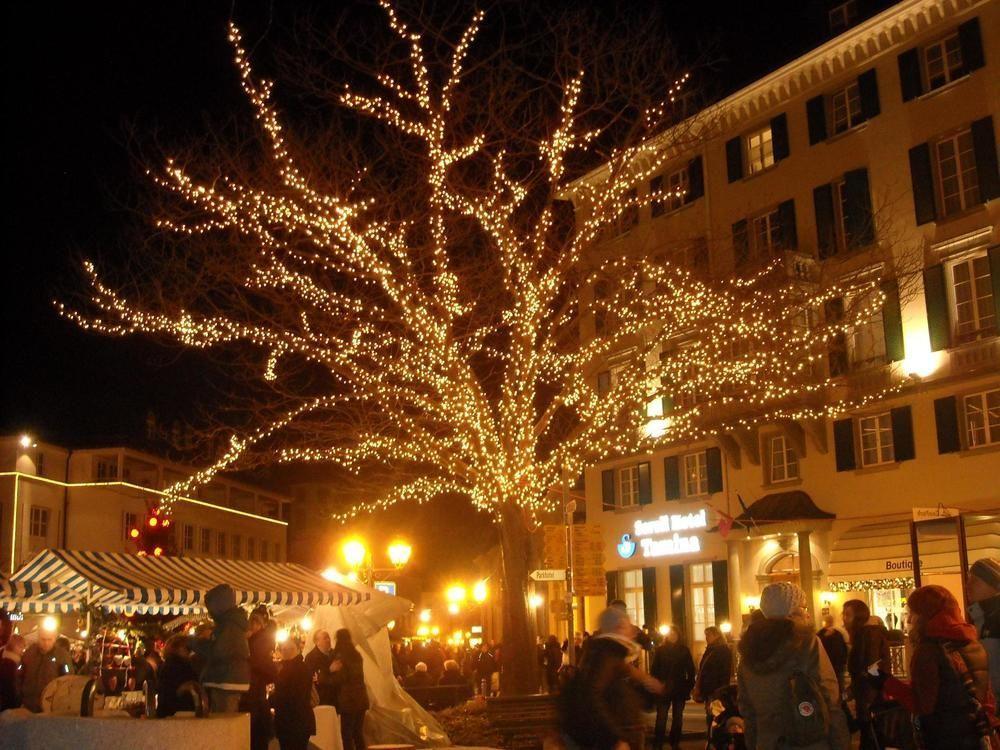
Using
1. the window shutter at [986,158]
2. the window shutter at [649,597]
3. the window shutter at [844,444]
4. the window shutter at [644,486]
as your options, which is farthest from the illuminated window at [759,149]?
the window shutter at [649,597]

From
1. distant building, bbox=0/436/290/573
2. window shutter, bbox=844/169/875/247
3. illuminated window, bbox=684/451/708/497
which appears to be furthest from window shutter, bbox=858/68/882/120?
distant building, bbox=0/436/290/573

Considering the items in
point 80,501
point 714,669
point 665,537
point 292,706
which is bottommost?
point 292,706

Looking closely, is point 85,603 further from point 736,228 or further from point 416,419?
point 736,228

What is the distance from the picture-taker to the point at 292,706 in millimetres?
11953

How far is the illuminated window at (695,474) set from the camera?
33.8 metres

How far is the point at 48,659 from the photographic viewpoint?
14977 millimetres

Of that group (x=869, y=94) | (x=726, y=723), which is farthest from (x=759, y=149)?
(x=726, y=723)

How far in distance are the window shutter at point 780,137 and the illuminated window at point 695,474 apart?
845 cm

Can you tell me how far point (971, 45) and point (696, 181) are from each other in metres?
9.24

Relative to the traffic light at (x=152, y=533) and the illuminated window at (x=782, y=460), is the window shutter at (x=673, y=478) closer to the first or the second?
the illuminated window at (x=782, y=460)

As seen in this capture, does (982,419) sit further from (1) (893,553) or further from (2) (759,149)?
(2) (759,149)

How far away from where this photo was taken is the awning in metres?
24.8

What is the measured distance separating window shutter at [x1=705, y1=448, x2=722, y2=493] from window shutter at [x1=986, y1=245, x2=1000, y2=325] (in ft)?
31.5

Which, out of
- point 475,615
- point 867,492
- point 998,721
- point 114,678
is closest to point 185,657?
point 114,678
